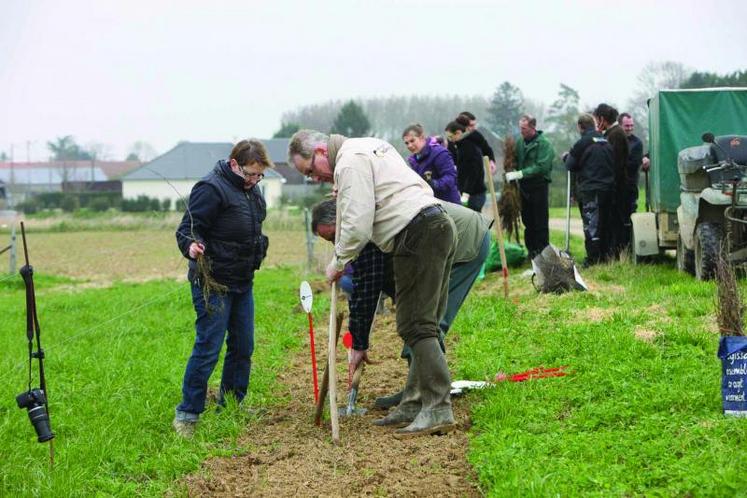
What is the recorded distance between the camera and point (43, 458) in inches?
255

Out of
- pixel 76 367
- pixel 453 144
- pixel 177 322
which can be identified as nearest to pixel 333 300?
pixel 76 367

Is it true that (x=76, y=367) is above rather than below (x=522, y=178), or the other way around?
below

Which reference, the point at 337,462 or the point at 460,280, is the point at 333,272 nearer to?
the point at 337,462

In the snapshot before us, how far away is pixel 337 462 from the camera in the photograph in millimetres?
5969

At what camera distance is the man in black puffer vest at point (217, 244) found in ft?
22.5

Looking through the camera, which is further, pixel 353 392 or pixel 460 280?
pixel 460 280

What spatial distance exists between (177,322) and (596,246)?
20.2 feet

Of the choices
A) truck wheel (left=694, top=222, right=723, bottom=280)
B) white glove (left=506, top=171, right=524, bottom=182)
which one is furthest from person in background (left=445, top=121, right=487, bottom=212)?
truck wheel (left=694, top=222, right=723, bottom=280)

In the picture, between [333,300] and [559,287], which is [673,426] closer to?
[333,300]

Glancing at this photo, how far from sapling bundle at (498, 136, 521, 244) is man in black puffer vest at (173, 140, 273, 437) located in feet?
27.5

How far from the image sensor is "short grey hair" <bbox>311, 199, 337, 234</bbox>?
6.84m

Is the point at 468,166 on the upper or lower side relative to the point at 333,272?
upper

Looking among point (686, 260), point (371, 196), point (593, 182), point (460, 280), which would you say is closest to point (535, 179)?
point (593, 182)

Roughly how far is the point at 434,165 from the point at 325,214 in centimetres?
493
